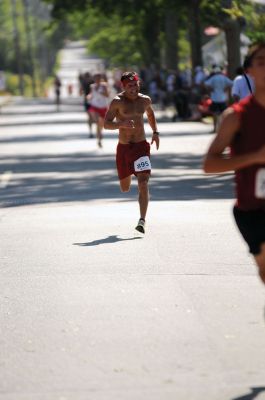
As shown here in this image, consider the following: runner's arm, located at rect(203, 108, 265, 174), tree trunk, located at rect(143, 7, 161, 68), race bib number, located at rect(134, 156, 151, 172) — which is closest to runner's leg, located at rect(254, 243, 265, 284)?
runner's arm, located at rect(203, 108, 265, 174)

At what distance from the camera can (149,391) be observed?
7.09 m

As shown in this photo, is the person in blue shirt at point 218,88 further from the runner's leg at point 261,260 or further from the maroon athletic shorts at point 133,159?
the runner's leg at point 261,260

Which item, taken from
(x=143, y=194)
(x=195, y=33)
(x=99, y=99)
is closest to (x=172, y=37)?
(x=195, y=33)

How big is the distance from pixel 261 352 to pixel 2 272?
14.3ft

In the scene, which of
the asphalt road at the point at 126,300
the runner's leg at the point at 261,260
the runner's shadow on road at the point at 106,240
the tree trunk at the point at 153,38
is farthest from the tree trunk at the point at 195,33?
the runner's leg at the point at 261,260

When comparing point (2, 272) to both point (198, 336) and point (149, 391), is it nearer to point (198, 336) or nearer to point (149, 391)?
point (198, 336)

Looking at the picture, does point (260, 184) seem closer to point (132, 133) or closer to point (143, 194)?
point (143, 194)

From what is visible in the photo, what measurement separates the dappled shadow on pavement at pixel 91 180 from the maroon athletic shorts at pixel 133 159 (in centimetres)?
383

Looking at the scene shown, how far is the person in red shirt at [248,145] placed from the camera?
286 inches

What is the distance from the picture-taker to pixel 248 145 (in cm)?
737

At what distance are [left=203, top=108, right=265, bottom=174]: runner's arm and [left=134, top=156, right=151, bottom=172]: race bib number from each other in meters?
7.69

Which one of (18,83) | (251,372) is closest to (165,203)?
(251,372)

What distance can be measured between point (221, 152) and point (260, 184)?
270mm

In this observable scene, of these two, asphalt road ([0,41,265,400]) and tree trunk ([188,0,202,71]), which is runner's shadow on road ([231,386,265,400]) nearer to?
asphalt road ([0,41,265,400])
